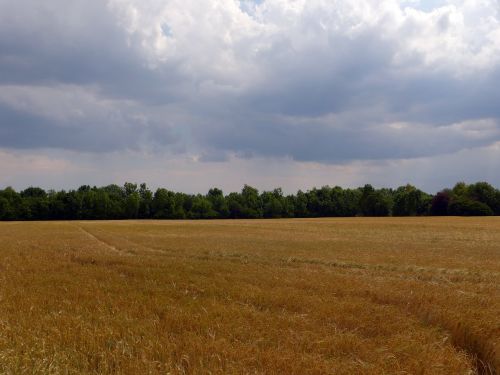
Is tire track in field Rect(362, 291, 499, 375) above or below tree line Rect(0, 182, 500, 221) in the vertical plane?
below

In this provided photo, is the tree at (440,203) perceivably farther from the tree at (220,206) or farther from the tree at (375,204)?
the tree at (220,206)

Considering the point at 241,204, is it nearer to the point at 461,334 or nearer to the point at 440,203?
the point at 440,203

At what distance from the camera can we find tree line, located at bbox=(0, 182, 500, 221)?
13388 cm

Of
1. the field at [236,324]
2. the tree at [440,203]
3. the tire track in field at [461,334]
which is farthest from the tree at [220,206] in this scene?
the tire track in field at [461,334]

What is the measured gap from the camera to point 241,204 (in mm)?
164750

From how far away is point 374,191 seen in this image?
5950 inches

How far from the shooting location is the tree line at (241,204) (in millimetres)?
133875

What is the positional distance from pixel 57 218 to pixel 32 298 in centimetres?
13405

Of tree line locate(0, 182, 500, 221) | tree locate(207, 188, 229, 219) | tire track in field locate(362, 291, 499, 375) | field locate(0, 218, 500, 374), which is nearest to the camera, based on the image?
field locate(0, 218, 500, 374)

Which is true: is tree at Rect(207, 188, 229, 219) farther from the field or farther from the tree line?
the field

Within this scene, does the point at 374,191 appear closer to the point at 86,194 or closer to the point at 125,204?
the point at 125,204

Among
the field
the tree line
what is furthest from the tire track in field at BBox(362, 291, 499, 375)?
the tree line

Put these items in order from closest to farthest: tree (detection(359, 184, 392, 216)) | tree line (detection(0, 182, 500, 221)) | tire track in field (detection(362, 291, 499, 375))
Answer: tire track in field (detection(362, 291, 499, 375)), tree line (detection(0, 182, 500, 221)), tree (detection(359, 184, 392, 216))

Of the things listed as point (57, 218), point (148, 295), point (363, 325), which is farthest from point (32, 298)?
point (57, 218)
